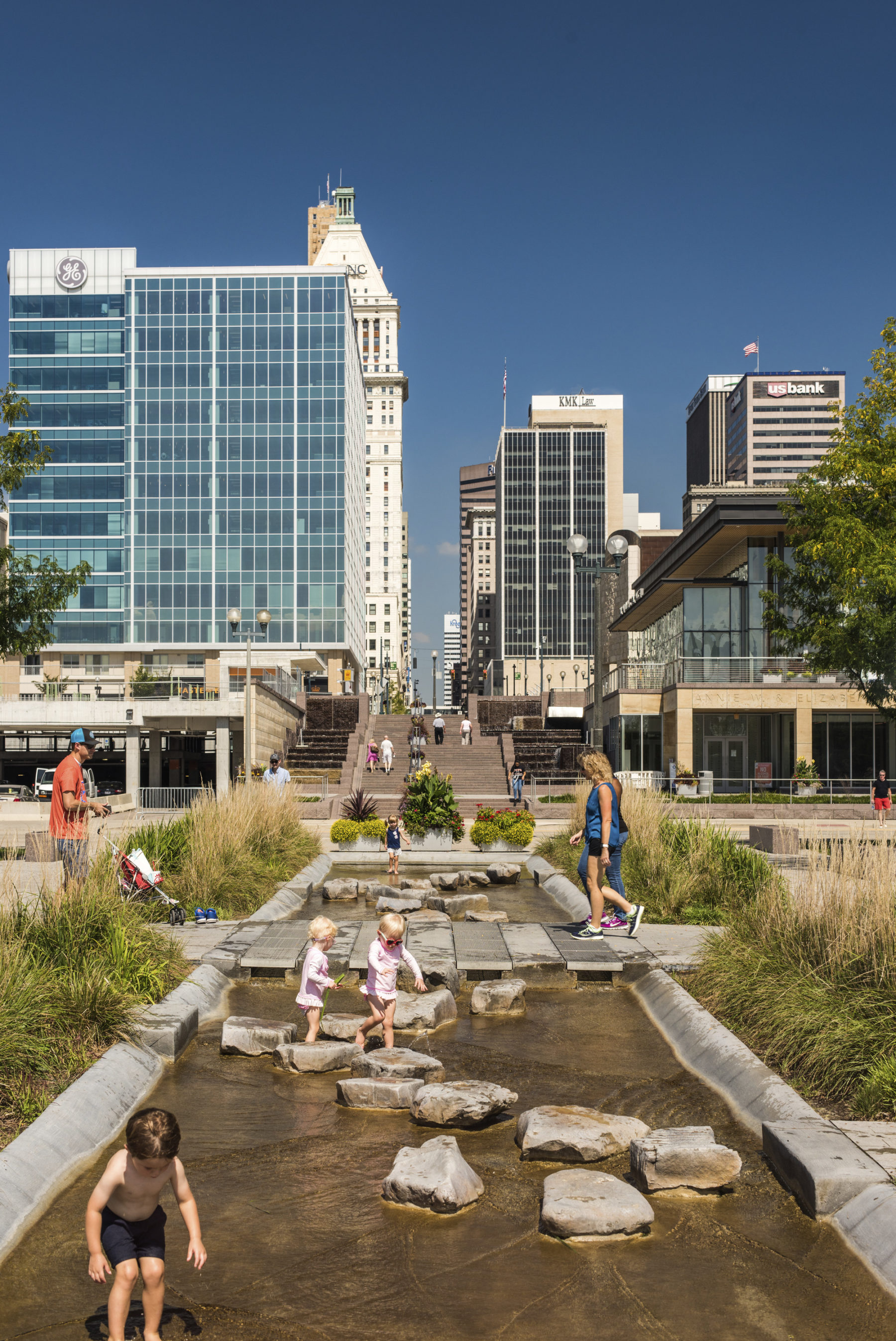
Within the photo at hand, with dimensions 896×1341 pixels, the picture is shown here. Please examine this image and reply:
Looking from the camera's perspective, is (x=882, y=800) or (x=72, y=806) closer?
(x=72, y=806)

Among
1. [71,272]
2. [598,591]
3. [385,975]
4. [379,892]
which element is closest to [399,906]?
[379,892]

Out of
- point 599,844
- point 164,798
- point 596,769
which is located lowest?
point 164,798

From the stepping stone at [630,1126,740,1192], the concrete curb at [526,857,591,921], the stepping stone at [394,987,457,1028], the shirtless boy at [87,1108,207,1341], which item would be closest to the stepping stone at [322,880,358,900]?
the concrete curb at [526,857,591,921]

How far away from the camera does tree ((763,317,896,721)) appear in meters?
18.2

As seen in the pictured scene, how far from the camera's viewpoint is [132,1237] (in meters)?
3.79

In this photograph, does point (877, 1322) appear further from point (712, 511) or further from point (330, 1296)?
point (712, 511)

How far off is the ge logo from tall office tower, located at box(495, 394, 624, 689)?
99568 millimetres

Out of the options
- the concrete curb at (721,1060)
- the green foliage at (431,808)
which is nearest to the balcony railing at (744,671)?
the green foliage at (431,808)

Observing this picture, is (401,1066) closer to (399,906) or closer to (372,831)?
(399,906)

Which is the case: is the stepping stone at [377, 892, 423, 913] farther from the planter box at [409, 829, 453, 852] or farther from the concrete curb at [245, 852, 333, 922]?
the planter box at [409, 829, 453, 852]

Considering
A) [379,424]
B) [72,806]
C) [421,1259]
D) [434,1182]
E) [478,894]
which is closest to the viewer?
[421,1259]

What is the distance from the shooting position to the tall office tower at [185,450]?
259 ft

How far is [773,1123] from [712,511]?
35063 mm

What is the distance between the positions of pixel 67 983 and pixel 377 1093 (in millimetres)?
2083
